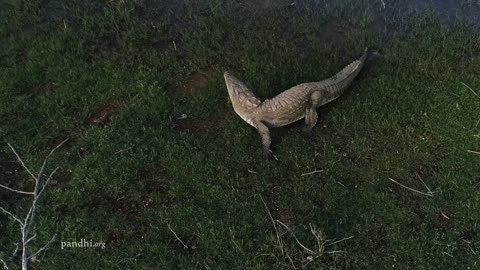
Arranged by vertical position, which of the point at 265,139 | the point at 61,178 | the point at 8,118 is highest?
the point at 8,118

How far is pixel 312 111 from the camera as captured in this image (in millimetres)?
7008

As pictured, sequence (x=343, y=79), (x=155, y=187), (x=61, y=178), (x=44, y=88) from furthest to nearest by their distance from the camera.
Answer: (x=44, y=88) < (x=343, y=79) < (x=61, y=178) < (x=155, y=187)

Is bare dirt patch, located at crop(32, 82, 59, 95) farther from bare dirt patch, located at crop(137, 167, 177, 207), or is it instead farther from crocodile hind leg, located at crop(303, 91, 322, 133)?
crocodile hind leg, located at crop(303, 91, 322, 133)

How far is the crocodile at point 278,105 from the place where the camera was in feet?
22.5

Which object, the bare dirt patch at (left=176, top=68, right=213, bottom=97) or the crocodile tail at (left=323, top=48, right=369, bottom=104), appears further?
the bare dirt patch at (left=176, top=68, right=213, bottom=97)

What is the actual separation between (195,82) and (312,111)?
178 cm

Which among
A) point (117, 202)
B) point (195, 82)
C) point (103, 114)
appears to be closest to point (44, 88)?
point (103, 114)

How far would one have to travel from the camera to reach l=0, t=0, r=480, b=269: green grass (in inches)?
233

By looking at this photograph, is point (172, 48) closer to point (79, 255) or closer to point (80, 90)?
point (80, 90)

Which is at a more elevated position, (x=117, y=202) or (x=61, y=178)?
(x=61, y=178)

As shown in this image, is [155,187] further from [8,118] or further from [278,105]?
[8,118]

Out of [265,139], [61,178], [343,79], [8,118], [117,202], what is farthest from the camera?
[8,118]

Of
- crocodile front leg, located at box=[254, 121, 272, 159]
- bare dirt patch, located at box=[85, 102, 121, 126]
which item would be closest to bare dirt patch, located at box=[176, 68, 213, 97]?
bare dirt patch, located at box=[85, 102, 121, 126]

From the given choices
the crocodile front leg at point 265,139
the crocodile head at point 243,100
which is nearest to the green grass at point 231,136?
the crocodile front leg at point 265,139
